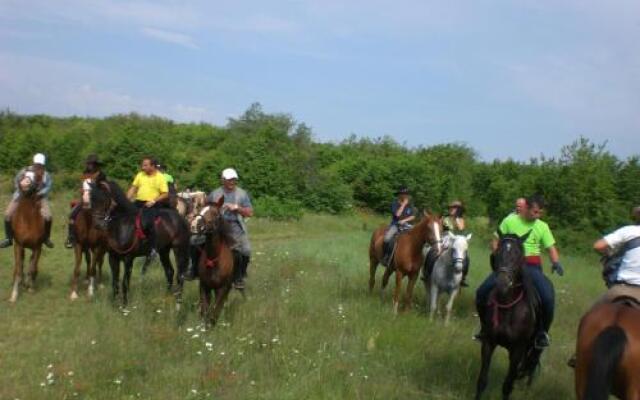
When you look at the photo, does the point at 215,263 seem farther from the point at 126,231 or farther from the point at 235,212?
the point at 126,231

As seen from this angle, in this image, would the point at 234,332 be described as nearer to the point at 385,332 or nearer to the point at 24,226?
the point at 385,332

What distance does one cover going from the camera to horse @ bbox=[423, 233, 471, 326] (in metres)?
11.5

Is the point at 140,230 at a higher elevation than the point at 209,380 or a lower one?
higher

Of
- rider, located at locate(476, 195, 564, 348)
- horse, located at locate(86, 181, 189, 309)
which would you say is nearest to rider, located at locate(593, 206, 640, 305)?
→ rider, located at locate(476, 195, 564, 348)

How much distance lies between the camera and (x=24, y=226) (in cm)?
1149

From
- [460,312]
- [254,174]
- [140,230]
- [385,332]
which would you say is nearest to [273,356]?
[385,332]

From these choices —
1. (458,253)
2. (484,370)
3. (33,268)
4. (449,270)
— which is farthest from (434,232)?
(33,268)

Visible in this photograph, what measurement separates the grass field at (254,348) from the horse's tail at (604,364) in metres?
2.52

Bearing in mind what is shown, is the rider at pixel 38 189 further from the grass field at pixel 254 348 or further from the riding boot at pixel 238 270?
the riding boot at pixel 238 270

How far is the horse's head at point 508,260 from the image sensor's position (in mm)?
7340

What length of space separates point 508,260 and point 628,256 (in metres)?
1.40

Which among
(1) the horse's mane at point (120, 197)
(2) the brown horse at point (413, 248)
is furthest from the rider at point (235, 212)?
(2) the brown horse at point (413, 248)

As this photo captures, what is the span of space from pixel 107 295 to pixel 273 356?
503cm

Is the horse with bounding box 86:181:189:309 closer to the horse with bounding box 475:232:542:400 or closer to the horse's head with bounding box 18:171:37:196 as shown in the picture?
the horse's head with bounding box 18:171:37:196
